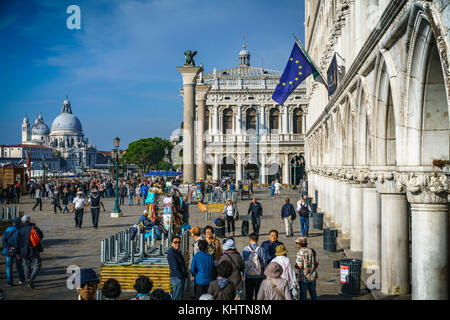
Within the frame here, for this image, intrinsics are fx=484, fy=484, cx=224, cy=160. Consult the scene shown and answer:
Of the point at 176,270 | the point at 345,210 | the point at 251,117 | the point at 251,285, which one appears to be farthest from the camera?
the point at 251,117

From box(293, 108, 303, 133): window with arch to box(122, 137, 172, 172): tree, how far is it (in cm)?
5269

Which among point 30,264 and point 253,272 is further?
point 30,264

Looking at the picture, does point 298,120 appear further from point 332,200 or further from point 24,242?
point 24,242

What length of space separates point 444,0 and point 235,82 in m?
66.1

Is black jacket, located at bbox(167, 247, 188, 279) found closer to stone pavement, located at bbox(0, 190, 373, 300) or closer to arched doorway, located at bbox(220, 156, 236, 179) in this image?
stone pavement, located at bbox(0, 190, 373, 300)

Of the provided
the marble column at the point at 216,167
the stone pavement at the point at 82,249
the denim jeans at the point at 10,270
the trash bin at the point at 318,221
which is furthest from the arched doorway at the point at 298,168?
the denim jeans at the point at 10,270

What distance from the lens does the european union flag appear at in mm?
18781

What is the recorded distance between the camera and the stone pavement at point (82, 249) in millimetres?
11203

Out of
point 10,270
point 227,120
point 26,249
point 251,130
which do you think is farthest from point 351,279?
point 227,120

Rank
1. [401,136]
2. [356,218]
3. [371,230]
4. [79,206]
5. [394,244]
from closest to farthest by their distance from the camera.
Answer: [401,136], [394,244], [371,230], [356,218], [79,206]

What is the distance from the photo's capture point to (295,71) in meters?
19.2

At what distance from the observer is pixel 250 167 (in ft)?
224

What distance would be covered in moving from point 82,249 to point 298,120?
2233 inches
